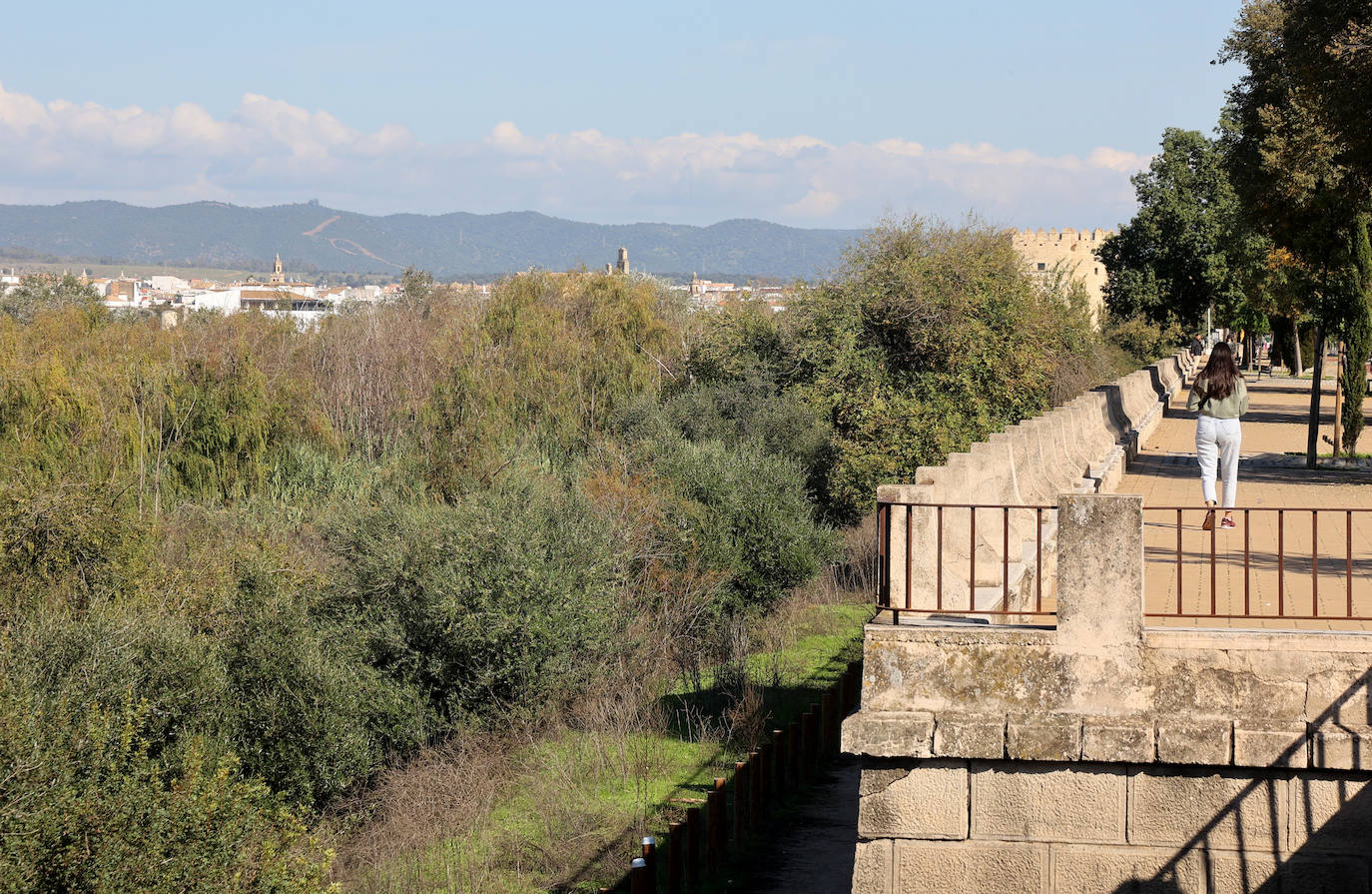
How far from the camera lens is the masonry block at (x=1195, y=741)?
609cm

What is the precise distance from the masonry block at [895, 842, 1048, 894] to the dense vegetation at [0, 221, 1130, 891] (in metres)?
5.18

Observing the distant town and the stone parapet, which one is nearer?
the stone parapet

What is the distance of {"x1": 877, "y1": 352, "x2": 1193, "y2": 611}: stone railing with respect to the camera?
23.1 feet

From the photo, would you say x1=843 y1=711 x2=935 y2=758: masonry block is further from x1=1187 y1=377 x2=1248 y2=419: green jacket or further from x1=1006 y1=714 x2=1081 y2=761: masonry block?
x1=1187 y1=377 x2=1248 y2=419: green jacket

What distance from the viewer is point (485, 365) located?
34.2m

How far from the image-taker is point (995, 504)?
6.96 metres

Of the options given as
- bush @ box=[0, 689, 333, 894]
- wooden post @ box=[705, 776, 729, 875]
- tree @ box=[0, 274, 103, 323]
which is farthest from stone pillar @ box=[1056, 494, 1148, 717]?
tree @ box=[0, 274, 103, 323]

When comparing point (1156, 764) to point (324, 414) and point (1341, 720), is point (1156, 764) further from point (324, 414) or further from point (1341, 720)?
point (324, 414)

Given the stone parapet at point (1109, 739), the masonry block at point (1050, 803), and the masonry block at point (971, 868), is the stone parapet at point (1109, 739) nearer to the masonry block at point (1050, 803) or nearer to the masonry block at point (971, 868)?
the masonry block at point (1050, 803)

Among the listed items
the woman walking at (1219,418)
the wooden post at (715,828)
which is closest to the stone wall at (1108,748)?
the wooden post at (715,828)

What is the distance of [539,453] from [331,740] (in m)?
15.5

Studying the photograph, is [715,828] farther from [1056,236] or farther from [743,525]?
[1056,236]

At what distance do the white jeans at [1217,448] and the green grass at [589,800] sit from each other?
231 inches

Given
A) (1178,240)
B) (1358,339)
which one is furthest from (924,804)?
(1178,240)
